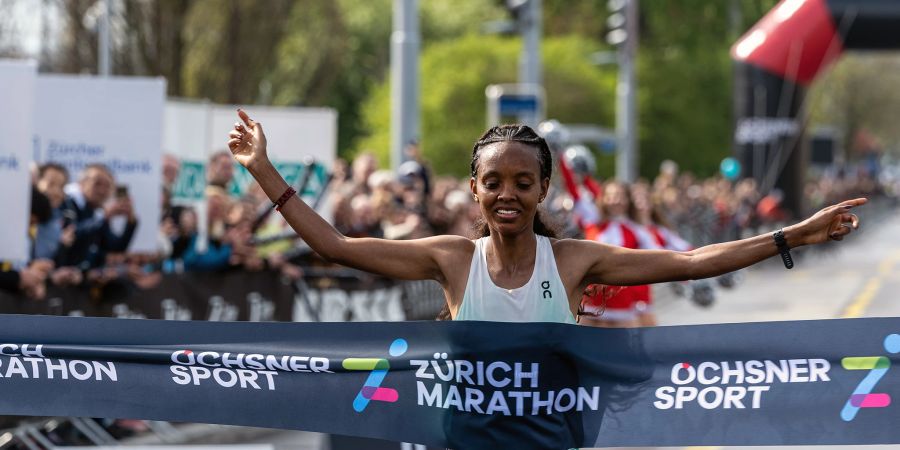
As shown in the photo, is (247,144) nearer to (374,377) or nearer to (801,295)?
(374,377)

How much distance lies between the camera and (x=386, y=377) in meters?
5.62

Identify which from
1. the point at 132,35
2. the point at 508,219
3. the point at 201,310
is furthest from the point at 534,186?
the point at 132,35

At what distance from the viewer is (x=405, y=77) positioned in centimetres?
1844

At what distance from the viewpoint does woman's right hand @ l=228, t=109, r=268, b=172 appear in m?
5.23

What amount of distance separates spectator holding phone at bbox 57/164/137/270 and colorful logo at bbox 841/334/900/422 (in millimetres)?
7081

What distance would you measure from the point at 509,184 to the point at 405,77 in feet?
44.4

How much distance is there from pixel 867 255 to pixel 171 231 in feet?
101

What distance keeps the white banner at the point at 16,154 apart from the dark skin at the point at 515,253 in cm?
555

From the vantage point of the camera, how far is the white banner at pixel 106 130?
12.9 m

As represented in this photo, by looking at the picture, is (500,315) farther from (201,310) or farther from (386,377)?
(201,310)

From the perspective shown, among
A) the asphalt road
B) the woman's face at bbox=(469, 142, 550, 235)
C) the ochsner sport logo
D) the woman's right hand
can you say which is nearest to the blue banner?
the ochsner sport logo

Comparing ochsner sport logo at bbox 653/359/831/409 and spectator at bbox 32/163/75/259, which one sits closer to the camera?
ochsner sport logo at bbox 653/359/831/409

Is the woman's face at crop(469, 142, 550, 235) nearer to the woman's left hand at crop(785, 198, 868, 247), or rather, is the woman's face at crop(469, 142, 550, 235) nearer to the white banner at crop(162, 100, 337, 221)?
the woman's left hand at crop(785, 198, 868, 247)

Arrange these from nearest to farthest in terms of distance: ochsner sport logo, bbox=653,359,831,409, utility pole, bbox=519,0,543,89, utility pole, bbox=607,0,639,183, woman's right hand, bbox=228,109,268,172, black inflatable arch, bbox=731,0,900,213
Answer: woman's right hand, bbox=228,109,268,172
ochsner sport logo, bbox=653,359,831,409
utility pole, bbox=519,0,543,89
black inflatable arch, bbox=731,0,900,213
utility pole, bbox=607,0,639,183
